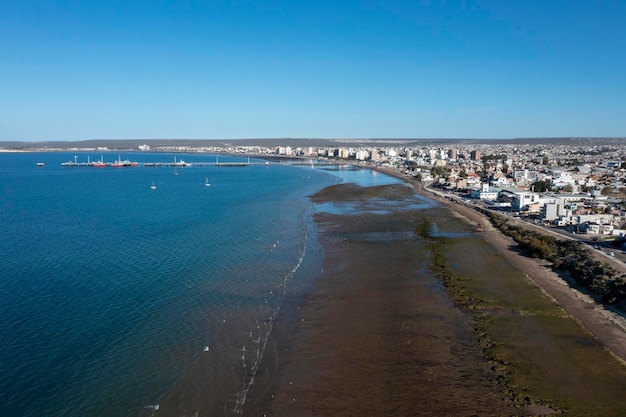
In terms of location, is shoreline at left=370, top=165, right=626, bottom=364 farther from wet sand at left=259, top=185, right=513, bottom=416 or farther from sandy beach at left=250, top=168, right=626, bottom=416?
wet sand at left=259, top=185, right=513, bottom=416

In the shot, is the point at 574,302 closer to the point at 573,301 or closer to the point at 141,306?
the point at 573,301

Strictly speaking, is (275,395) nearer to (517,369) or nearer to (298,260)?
(517,369)

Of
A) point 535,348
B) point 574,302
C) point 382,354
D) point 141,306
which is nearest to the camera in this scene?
point 382,354

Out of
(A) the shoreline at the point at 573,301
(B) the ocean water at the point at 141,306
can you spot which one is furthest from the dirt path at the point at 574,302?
(B) the ocean water at the point at 141,306

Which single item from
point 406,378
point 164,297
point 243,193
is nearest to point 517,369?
point 406,378

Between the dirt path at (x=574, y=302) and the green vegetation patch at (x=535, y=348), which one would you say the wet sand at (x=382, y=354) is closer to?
the green vegetation patch at (x=535, y=348)

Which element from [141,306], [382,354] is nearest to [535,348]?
[382,354]

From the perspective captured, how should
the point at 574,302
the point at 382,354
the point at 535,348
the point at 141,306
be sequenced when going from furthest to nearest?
the point at 574,302 < the point at 141,306 < the point at 535,348 < the point at 382,354
